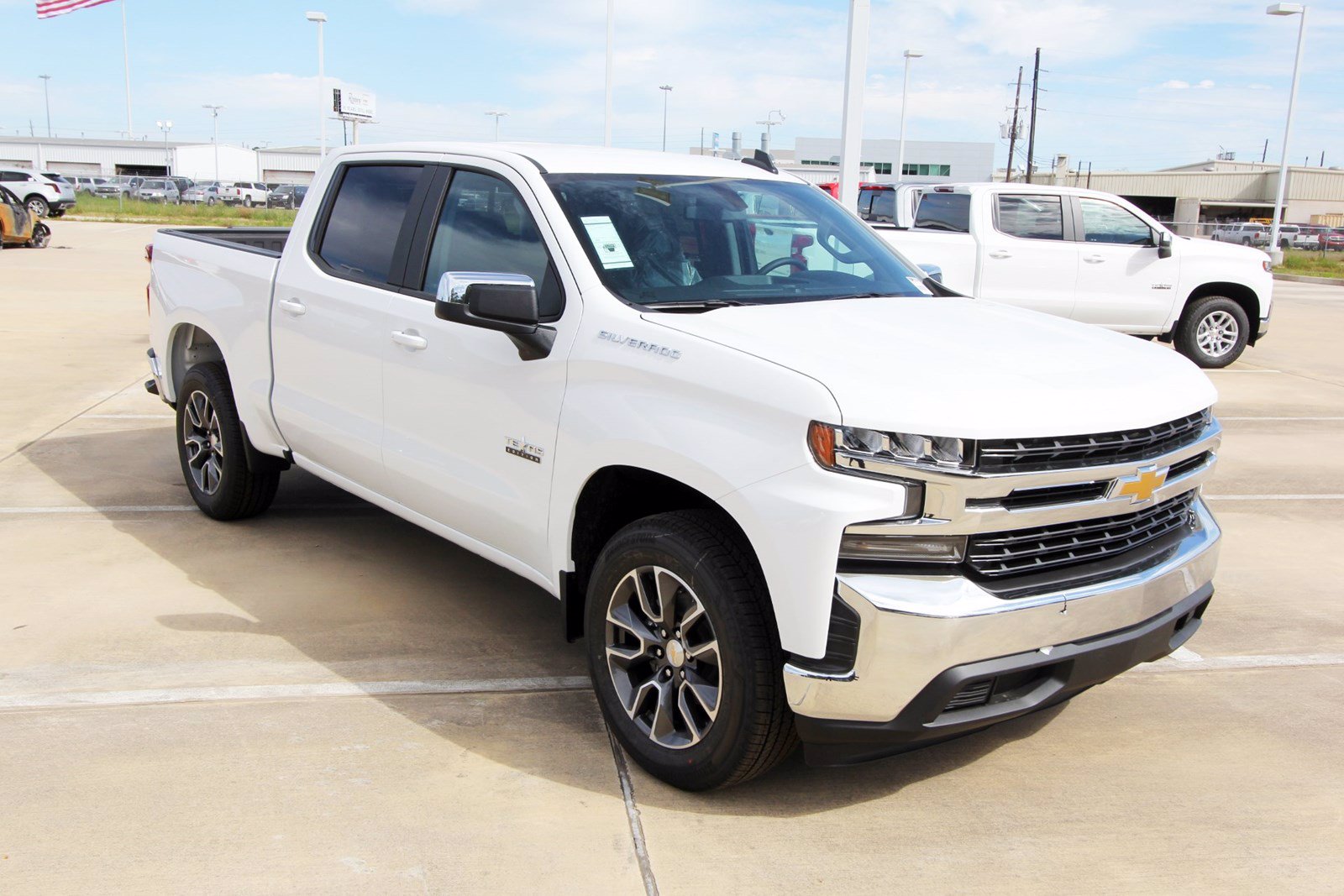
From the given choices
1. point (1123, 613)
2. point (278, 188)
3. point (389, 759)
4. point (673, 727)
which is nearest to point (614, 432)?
point (673, 727)

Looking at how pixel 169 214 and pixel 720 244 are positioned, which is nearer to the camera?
pixel 720 244

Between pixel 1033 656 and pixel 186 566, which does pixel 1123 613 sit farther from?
pixel 186 566

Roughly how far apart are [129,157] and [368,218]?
333ft

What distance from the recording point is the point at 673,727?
3580mm

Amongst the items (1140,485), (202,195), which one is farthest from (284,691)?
(202,195)

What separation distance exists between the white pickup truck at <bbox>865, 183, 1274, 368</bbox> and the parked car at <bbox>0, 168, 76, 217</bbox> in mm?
33993

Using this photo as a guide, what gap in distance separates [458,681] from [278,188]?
243 ft

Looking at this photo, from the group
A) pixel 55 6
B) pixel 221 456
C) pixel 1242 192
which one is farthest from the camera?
pixel 1242 192

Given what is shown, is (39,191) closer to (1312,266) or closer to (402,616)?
(402,616)

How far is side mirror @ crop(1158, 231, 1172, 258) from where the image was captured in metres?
12.7

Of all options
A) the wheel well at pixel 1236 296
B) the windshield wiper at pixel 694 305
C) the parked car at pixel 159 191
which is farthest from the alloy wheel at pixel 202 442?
the parked car at pixel 159 191

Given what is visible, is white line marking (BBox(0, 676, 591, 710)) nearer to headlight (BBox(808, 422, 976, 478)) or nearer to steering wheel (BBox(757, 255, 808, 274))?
steering wheel (BBox(757, 255, 808, 274))

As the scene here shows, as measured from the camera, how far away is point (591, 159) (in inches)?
175

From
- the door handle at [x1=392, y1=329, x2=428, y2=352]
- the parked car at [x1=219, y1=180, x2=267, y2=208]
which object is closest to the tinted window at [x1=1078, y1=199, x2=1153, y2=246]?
the door handle at [x1=392, y1=329, x2=428, y2=352]
